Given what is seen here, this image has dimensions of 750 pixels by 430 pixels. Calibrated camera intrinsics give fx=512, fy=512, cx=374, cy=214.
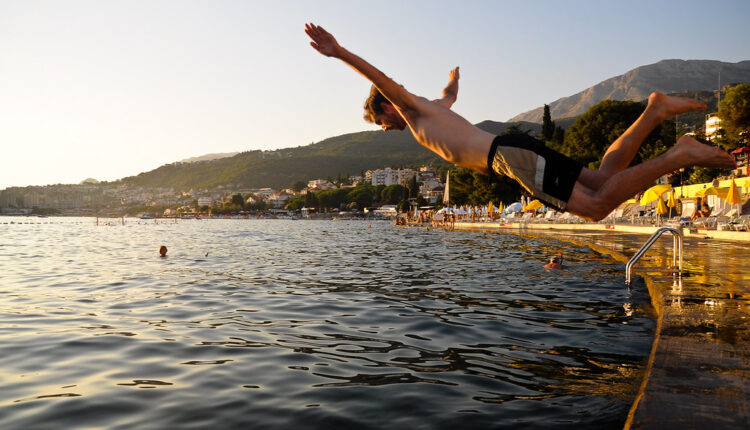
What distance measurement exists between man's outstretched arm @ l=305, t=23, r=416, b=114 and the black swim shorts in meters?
0.85

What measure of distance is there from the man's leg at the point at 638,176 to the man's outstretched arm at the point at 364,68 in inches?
61.3

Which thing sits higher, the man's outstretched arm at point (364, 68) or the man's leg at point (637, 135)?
the man's outstretched arm at point (364, 68)

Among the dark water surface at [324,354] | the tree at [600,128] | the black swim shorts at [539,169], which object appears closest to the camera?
the dark water surface at [324,354]

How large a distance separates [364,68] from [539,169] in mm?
1629

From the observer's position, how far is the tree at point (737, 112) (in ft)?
125

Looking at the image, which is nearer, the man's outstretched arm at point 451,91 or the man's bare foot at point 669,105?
the man's bare foot at point 669,105

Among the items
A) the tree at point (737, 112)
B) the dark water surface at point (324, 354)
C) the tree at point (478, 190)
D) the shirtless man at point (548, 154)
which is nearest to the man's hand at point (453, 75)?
the shirtless man at point (548, 154)

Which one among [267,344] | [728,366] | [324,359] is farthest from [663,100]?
[267,344]

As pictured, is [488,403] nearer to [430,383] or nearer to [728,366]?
[430,383]

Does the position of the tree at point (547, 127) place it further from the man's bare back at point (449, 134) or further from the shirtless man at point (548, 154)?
the man's bare back at point (449, 134)

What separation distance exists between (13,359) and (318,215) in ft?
633

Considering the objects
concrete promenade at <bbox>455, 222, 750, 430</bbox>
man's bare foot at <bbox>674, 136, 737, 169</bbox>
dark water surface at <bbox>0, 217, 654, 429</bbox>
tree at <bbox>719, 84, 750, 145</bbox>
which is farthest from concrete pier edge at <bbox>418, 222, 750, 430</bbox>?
tree at <bbox>719, 84, 750, 145</bbox>

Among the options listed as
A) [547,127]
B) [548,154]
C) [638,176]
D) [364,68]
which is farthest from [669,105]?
[547,127]

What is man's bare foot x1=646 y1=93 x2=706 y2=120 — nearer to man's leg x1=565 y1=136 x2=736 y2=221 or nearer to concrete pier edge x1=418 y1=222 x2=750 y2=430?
man's leg x1=565 y1=136 x2=736 y2=221
